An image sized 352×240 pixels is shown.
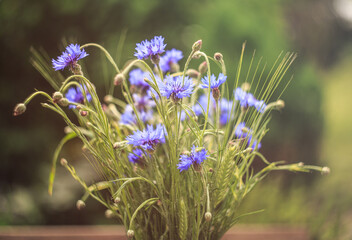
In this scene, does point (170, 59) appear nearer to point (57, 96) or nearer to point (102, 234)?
point (57, 96)

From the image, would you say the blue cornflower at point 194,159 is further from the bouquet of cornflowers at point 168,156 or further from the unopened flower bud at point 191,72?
the unopened flower bud at point 191,72

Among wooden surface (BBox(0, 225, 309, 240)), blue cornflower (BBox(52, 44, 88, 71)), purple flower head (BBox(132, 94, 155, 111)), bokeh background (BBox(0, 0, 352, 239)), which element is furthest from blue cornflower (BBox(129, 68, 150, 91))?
bokeh background (BBox(0, 0, 352, 239))

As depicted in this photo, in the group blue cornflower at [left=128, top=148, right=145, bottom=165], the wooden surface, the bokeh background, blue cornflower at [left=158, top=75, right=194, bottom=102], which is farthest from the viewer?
the bokeh background

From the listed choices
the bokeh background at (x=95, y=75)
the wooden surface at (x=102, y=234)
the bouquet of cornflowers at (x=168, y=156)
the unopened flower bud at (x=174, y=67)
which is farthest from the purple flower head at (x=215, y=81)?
the bokeh background at (x=95, y=75)

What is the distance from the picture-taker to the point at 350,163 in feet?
21.6

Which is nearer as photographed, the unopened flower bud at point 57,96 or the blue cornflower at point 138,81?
the unopened flower bud at point 57,96

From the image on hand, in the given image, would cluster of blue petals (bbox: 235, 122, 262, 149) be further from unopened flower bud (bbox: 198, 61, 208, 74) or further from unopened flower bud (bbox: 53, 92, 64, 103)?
unopened flower bud (bbox: 53, 92, 64, 103)

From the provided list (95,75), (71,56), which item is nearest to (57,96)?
(71,56)

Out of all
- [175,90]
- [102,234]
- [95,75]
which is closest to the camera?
[175,90]

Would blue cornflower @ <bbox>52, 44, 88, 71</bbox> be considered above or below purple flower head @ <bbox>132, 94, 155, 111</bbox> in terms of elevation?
above

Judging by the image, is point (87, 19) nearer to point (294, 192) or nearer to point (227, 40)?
point (227, 40)

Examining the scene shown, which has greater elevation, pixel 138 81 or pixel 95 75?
pixel 138 81

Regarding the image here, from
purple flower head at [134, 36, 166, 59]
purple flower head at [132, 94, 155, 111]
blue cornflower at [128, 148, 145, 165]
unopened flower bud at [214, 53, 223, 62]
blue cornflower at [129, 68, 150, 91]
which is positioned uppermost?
purple flower head at [134, 36, 166, 59]

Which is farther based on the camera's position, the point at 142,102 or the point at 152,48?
the point at 142,102
